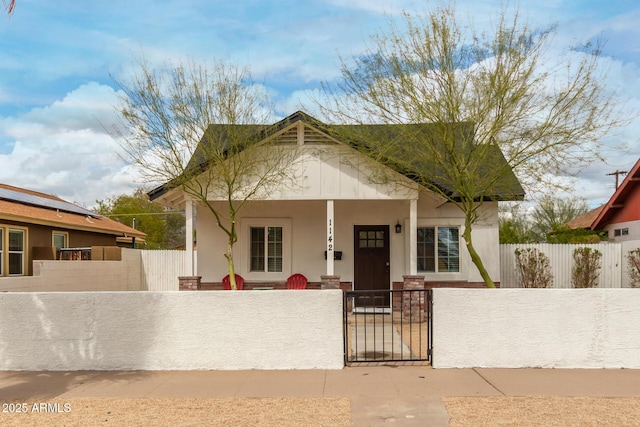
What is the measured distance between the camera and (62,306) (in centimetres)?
845

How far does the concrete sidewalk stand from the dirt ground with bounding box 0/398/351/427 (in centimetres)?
24

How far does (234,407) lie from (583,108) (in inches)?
351

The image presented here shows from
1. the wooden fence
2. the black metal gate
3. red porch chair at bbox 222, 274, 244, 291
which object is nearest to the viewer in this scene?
the black metal gate

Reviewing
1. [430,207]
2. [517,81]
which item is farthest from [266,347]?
[430,207]

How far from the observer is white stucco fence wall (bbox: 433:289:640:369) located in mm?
8352

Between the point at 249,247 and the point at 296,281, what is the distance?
160cm

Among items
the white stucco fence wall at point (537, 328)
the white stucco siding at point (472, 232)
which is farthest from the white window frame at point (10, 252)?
the white stucco fence wall at point (537, 328)

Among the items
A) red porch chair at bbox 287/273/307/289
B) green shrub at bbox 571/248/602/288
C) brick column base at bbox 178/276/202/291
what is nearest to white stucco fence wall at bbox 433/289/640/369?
red porch chair at bbox 287/273/307/289

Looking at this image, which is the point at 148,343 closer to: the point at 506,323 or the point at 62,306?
the point at 62,306

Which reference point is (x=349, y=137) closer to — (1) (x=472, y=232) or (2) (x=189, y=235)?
(2) (x=189, y=235)

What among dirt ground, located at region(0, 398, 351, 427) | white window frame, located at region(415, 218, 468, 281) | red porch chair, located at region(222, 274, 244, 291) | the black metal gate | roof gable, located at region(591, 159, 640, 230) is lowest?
dirt ground, located at region(0, 398, 351, 427)

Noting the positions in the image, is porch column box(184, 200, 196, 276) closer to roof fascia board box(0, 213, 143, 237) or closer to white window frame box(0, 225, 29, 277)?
roof fascia board box(0, 213, 143, 237)

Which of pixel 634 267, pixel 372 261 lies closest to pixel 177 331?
pixel 372 261

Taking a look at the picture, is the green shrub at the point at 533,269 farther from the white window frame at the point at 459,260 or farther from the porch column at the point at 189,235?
the porch column at the point at 189,235
